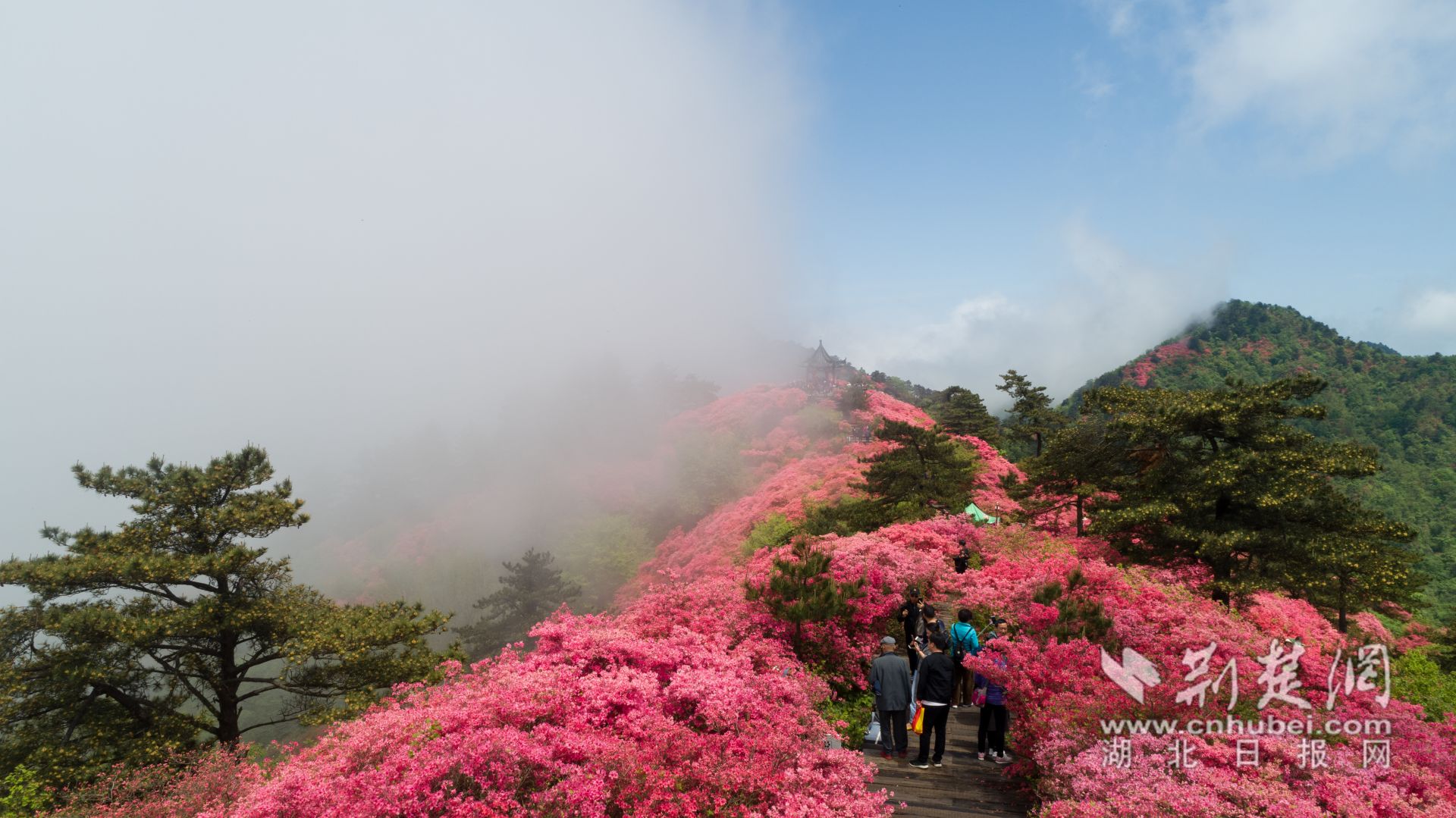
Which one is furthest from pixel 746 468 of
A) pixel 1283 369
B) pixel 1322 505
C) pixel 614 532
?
pixel 1283 369

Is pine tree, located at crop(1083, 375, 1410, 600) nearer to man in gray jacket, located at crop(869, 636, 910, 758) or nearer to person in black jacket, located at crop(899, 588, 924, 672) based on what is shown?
person in black jacket, located at crop(899, 588, 924, 672)

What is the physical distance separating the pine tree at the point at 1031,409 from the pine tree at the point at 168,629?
29.8 metres

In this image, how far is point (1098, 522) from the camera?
1434cm

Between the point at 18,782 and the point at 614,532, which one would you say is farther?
the point at 614,532

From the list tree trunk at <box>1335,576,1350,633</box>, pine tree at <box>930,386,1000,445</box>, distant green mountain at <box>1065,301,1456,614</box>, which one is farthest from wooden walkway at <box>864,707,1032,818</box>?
distant green mountain at <box>1065,301,1456,614</box>

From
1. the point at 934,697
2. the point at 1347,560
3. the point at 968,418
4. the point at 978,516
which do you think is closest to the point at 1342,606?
the point at 1347,560

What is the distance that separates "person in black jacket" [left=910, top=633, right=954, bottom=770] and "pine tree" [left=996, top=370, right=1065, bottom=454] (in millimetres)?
27520

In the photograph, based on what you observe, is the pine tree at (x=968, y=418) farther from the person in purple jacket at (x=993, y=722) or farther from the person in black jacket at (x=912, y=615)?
the person in purple jacket at (x=993, y=722)

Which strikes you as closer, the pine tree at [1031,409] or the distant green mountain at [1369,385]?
the pine tree at [1031,409]

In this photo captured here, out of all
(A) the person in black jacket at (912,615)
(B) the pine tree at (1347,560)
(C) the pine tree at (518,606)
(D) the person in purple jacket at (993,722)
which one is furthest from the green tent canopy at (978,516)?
(C) the pine tree at (518,606)

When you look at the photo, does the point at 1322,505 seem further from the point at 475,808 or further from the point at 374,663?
the point at 374,663

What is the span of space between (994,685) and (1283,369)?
8820 cm

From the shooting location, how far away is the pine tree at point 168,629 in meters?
12.1

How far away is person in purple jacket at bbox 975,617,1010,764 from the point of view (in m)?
7.20
